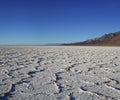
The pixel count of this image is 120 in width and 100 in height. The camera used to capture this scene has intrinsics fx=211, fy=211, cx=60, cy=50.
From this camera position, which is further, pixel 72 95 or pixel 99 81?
pixel 99 81

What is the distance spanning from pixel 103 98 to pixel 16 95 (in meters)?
1.04

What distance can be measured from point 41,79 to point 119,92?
4.47ft

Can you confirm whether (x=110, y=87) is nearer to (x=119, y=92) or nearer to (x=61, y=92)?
(x=119, y=92)

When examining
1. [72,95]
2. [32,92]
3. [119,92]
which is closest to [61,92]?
[72,95]

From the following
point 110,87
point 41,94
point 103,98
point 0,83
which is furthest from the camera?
point 0,83

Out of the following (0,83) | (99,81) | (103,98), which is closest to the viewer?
(103,98)

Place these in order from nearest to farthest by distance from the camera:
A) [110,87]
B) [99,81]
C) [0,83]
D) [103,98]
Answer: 1. [103,98]
2. [110,87]
3. [0,83]
4. [99,81]

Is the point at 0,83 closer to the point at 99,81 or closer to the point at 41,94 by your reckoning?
the point at 41,94

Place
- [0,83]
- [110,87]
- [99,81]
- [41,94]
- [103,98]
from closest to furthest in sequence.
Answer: [103,98]
[41,94]
[110,87]
[0,83]
[99,81]

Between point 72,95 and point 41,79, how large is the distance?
1053 millimetres

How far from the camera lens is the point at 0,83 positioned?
3.17m

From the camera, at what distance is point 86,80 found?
135 inches

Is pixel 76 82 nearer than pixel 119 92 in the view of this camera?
No

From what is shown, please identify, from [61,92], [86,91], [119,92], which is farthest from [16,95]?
[119,92]
